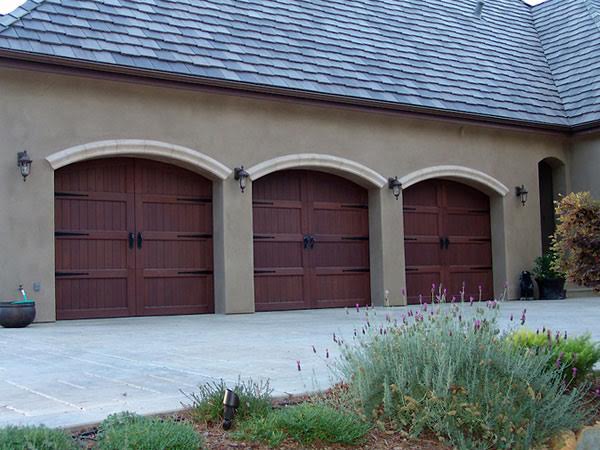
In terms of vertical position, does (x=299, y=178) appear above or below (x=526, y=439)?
above

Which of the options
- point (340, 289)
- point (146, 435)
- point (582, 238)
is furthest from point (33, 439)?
point (340, 289)

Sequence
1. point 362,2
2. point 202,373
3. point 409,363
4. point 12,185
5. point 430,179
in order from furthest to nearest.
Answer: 1. point 362,2
2. point 430,179
3. point 12,185
4. point 202,373
5. point 409,363

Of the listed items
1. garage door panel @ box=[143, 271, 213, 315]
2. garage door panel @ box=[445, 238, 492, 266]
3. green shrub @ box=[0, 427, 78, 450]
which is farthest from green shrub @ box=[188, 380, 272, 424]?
garage door panel @ box=[445, 238, 492, 266]

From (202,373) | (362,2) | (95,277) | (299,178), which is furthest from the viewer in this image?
(362,2)

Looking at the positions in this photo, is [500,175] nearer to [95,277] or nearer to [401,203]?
[401,203]

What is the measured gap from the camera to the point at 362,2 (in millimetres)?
17250

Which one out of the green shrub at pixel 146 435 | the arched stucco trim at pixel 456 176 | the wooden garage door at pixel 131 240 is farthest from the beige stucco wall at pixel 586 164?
the green shrub at pixel 146 435

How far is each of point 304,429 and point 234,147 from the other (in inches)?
366

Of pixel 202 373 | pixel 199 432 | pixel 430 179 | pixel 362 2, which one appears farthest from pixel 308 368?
pixel 362 2

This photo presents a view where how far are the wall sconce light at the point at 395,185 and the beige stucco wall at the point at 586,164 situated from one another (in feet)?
15.6

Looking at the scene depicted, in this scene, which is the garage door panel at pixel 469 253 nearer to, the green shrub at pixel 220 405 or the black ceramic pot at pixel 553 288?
the black ceramic pot at pixel 553 288

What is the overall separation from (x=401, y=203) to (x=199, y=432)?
11.2m

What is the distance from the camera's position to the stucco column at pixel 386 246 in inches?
570

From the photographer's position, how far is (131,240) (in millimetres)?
12242
